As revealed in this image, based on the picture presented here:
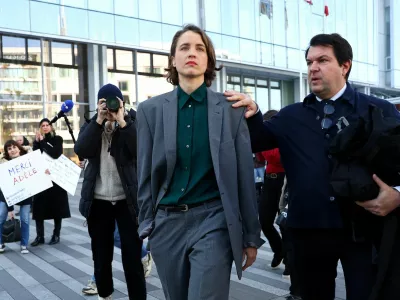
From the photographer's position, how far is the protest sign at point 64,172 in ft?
23.0

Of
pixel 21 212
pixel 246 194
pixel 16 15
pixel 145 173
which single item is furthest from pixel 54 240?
pixel 16 15

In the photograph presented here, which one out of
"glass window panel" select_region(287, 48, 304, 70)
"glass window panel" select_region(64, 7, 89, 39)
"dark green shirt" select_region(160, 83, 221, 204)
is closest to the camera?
"dark green shirt" select_region(160, 83, 221, 204)

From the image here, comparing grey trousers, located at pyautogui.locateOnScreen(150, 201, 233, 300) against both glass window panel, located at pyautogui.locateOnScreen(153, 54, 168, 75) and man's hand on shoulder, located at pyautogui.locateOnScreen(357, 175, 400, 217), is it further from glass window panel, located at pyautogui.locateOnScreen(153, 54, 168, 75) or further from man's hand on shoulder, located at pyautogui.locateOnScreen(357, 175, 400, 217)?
glass window panel, located at pyautogui.locateOnScreen(153, 54, 168, 75)

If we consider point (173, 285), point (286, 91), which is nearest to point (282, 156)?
point (173, 285)

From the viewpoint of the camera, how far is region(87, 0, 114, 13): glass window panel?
1894 centimetres

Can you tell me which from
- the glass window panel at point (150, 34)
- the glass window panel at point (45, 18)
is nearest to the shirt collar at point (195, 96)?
the glass window panel at point (45, 18)

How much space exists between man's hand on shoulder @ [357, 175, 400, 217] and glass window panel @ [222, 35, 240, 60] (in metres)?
22.1

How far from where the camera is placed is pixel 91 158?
158 inches

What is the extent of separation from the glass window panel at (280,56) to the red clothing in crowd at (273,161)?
2199 centimetres

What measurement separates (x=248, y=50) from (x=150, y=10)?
6.60 meters

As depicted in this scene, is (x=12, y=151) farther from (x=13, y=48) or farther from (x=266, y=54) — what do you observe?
(x=266, y=54)

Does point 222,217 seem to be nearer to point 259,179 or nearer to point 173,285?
point 173,285

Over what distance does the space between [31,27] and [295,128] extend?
54.8 feet

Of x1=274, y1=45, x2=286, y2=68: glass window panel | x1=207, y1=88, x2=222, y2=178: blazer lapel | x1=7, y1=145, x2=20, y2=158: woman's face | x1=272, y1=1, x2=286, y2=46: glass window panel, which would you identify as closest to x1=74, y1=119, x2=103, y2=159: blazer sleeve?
x1=207, y1=88, x2=222, y2=178: blazer lapel
